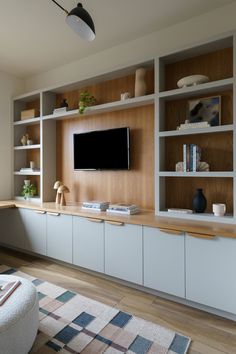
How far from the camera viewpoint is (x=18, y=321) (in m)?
1.35

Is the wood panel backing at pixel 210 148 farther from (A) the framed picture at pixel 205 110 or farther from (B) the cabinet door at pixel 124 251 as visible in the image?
(B) the cabinet door at pixel 124 251

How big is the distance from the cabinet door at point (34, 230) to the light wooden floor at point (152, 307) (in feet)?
0.69

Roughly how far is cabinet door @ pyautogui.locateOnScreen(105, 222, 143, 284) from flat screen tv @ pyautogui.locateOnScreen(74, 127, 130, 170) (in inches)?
Answer: 30.0

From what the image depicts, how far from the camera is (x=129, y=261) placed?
2322 mm

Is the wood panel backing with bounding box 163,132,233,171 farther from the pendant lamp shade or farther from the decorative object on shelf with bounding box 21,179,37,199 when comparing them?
the decorative object on shelf with bounding box 21,179,37,199

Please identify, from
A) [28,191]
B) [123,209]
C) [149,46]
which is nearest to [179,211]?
[123,209]

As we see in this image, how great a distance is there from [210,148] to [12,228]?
278 centimetres

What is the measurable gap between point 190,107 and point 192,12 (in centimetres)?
89

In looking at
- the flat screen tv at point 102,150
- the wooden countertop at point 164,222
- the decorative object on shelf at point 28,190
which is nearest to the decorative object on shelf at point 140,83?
A: the flat screen tv at point 102,150

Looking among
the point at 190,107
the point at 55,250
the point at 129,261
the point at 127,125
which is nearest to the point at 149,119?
the point at 127,125

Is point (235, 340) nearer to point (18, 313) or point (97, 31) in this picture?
point (18, 313)

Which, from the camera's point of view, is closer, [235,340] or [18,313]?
[18,313]

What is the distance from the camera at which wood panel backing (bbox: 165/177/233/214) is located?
226 centimetres

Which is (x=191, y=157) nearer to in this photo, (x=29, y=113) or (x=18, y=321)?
(x=18, y=321)
